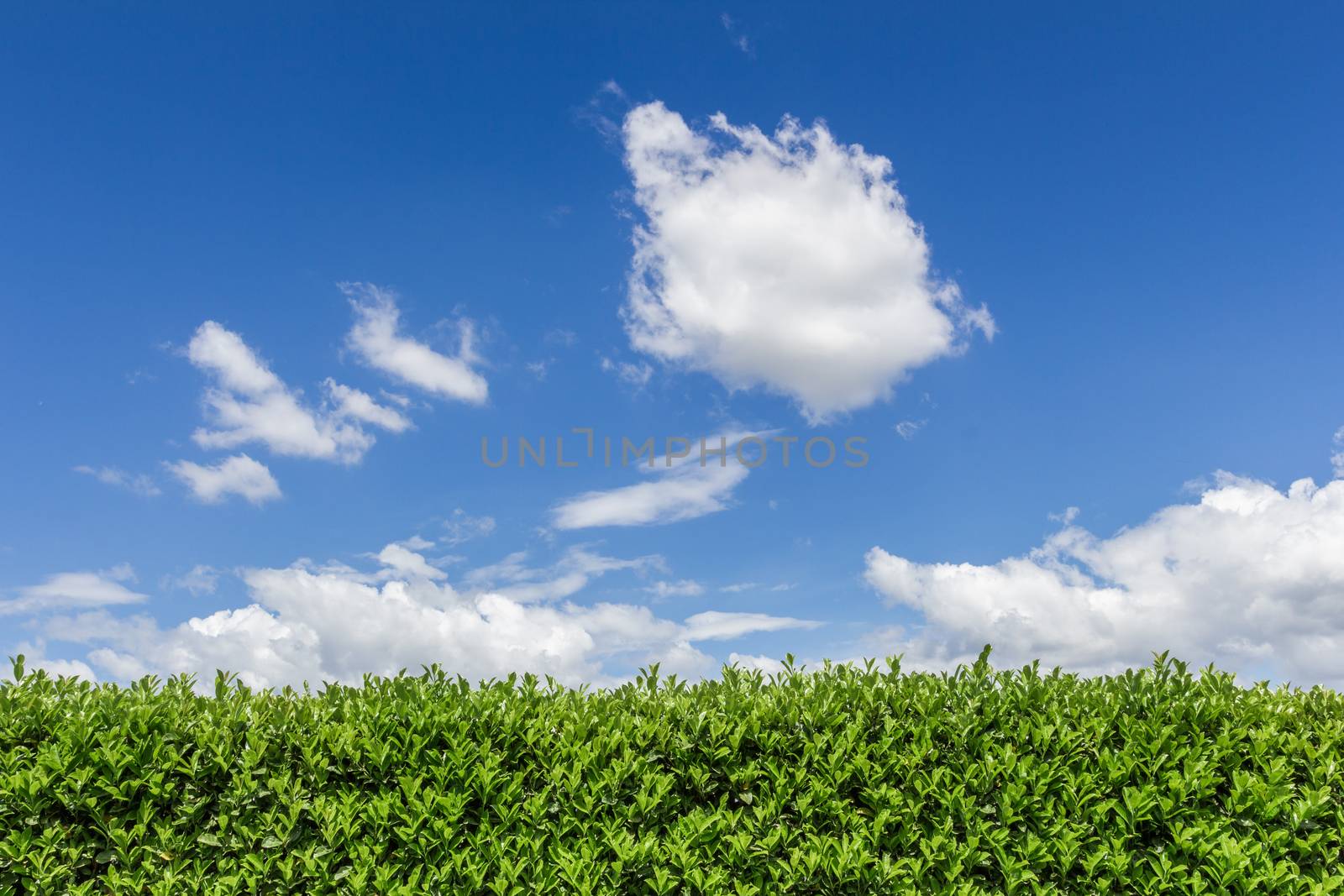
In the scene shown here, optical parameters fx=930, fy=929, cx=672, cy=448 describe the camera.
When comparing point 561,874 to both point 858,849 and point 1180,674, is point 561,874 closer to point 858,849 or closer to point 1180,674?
point 858,849

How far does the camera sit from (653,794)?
693cm

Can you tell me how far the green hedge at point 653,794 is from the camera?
6699mm

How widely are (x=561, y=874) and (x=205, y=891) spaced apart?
2528 mm

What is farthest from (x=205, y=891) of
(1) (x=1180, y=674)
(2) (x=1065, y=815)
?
(1) (x=1180, y=674)

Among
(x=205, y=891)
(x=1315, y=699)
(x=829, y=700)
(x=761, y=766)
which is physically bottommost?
(x=205, y=891)

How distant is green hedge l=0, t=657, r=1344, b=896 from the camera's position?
6.70 m

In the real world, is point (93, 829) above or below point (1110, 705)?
below

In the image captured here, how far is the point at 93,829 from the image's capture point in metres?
6.92

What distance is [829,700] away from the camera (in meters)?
7.45

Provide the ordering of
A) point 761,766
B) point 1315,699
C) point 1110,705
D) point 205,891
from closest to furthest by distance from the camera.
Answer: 1. point 205,891
2. point 761,766
3. point 1110,705
4. point 1315,699

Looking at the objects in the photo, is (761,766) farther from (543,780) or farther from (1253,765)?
(1253,765)

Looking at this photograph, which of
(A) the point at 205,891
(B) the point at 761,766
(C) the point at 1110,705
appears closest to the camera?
(A) the point at 205,891

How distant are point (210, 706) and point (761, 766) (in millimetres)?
4423

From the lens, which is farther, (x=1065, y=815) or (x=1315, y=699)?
(x=1315, y=699)
